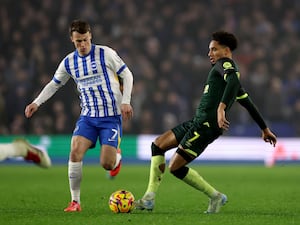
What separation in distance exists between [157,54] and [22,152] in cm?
1060

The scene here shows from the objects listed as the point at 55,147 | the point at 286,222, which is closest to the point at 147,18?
the point at 55,147

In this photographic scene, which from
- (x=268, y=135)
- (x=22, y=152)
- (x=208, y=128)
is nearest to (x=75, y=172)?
(x=208, y=128)

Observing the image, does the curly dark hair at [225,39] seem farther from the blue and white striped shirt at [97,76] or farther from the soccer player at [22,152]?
the soccer player at [22,152]

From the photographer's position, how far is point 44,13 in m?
21.3

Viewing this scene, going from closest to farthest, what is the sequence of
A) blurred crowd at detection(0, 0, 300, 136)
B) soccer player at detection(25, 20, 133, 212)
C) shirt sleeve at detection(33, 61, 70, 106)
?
1. soccer player at detection(25, 20, 133, 212)
2. shirt sleeve at detection(33, 61, 70, 106)
3. blurred crowd at detection(0, 0, 300, 136)

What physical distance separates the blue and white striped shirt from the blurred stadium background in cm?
1084

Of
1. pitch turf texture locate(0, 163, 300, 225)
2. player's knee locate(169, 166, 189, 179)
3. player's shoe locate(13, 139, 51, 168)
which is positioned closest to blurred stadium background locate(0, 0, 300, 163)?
pitch turf texture locate(0, 163, 300, 225)

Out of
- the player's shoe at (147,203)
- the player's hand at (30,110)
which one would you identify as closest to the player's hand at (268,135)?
the player's shoe at (147,203)

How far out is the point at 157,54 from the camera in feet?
66.9

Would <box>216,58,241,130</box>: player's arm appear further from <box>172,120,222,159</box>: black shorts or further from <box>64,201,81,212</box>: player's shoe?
<box>64,201,81,212</box>: player's shoe

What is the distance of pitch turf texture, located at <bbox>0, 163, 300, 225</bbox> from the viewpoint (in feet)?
22.3

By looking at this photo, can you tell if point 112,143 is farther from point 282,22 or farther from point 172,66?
point 282,22

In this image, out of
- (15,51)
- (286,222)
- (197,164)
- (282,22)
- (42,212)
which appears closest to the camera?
(286,222)

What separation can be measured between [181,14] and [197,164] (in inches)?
201
